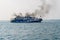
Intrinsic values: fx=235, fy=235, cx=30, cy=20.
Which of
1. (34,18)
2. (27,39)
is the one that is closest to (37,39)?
(27,39)

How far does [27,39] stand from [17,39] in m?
1.27

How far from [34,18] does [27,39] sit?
60403 mm

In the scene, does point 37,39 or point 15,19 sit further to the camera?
point 15,19

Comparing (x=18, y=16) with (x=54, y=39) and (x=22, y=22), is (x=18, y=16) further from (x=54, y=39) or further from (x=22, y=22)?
(x=54, y=39)

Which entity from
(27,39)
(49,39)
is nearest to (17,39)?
(27,39)

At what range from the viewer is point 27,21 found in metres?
92.0

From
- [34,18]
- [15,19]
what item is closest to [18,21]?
[15,19]

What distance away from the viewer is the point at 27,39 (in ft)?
94.4

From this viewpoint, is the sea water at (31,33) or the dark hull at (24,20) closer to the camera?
the sea water at (31,33)

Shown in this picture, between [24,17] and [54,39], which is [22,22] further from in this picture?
[54,39]

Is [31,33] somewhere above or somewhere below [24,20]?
below

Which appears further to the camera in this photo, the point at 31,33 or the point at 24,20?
the point at 24,20

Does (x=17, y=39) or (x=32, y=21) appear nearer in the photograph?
(x=17, y=39)

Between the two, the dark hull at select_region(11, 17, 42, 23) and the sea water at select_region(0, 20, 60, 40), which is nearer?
the sea water at select_region(0, 20, 60, 40)
